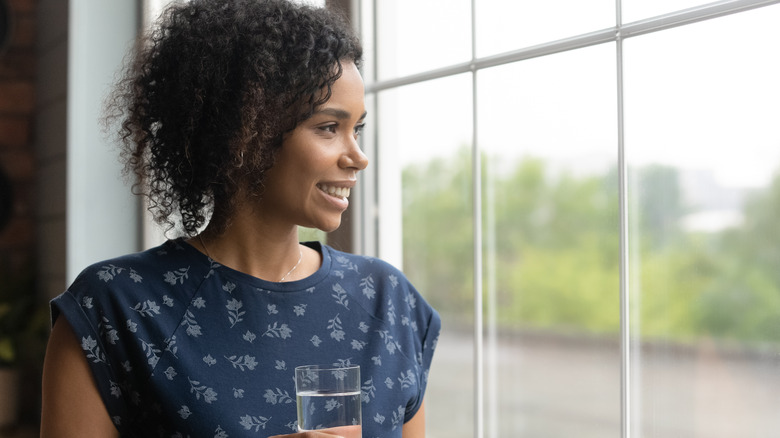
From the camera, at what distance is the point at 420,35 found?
Answer: 1.87m

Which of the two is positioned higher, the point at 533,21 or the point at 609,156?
the point at 533,21

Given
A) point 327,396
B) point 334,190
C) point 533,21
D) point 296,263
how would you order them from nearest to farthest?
point 327,396 → point 334,190 → point 296,263 → point 533,21

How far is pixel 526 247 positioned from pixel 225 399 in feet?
76.2

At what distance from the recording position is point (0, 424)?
9.61 ft

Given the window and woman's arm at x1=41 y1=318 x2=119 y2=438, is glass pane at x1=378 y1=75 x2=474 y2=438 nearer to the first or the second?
the window

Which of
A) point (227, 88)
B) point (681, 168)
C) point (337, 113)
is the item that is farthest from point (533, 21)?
point (227, 88)

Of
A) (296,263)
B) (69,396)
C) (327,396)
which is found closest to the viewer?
(327,396)

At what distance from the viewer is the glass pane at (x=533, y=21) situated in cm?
143

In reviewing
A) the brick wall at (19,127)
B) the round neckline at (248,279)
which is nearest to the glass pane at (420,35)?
the round neckline at (248,279)

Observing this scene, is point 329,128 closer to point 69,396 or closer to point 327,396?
point 327,396

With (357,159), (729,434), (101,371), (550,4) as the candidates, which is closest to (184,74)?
(357,159)

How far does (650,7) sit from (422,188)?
960 mm

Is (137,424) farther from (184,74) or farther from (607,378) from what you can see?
(607,378)

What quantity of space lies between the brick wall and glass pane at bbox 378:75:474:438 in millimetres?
1807
